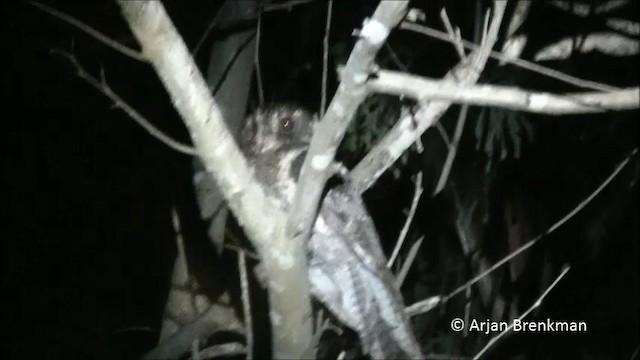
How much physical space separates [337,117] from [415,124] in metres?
0.65

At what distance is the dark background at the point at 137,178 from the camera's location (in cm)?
300

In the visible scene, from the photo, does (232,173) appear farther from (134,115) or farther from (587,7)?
(587,7)

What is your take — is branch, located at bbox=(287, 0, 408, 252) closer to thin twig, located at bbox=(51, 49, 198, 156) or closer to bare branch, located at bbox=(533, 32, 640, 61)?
thin twig, located at bbox=(51, 49, 198, 156)

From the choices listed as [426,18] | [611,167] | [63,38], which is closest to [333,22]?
[426,18]

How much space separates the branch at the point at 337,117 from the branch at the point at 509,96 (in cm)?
5

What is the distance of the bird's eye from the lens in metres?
2.71

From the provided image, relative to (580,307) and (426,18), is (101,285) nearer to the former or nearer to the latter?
(426,18)

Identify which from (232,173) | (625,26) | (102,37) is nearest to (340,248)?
(232,173)

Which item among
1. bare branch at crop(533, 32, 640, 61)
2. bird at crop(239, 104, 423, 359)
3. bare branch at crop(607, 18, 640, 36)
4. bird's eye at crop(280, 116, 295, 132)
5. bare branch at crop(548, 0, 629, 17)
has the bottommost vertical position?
bird at crop(239, 104, 423, 359)

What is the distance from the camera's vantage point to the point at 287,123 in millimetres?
2721

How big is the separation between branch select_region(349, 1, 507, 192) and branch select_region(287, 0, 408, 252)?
0.54 metres

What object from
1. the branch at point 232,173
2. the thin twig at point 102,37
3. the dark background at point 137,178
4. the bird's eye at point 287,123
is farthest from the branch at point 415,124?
the thin twig at point 102,37

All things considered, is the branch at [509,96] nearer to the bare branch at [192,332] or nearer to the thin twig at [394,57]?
the thin twig at [394,57]

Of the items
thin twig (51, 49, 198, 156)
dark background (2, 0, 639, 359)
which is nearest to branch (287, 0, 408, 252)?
thin twig (51, 49, 198, 156)
